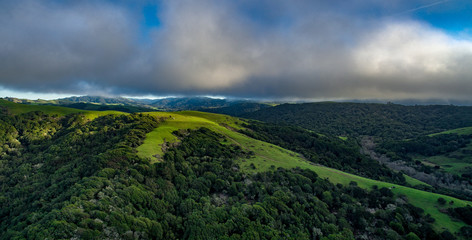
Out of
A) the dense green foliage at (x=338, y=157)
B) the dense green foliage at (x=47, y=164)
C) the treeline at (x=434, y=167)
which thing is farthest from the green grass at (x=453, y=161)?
the dense green foliage at (x=47, y=164)

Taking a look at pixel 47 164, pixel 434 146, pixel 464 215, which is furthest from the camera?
pixel 434 146

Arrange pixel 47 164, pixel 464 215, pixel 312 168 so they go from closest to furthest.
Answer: pixel 464 215 → pixel 312 168 → pixel 47 164

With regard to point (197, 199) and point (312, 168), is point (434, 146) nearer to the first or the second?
point (312, 168)

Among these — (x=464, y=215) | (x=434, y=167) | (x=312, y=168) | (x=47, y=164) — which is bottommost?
(x=434, y=167)

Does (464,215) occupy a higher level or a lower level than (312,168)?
lower

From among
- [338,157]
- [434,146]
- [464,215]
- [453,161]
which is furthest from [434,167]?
[464,215]

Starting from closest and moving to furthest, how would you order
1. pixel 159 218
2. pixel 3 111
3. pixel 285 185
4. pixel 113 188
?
pixel 159 218 → pixel 113 188 → pixel 285 185 → pixel 3 111

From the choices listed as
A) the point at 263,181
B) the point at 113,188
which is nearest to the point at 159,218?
the point at 113,188

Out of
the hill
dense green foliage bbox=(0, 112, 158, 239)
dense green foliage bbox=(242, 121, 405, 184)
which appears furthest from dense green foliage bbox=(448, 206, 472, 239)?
dense green foliage bbox=(0, 112, 158, 239)

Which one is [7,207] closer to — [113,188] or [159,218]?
[113,188]
